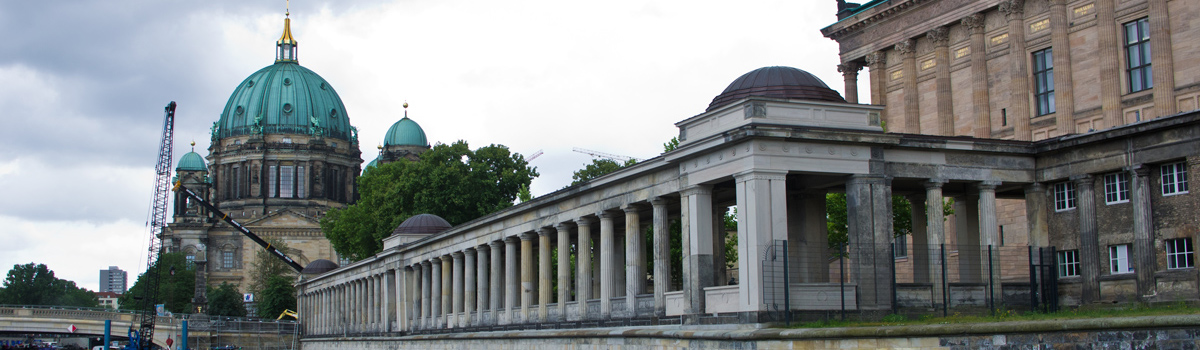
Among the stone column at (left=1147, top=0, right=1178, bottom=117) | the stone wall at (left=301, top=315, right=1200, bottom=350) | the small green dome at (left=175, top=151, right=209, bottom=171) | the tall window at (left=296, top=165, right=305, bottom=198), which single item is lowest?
the stone wall at (left=301, top=315, right=1200, bottom=350)

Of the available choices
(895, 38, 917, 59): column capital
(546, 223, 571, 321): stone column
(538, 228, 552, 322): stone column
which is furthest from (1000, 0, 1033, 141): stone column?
(538, 228, 552, 322): stone column

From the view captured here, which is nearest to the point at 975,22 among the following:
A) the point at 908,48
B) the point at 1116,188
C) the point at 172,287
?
the point at 908,48

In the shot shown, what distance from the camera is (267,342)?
102688 mm

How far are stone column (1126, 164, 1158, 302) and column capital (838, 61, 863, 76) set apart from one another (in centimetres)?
3284

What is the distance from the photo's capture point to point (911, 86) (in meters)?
61.6

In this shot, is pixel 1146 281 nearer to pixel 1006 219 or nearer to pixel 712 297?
pixel 712 297

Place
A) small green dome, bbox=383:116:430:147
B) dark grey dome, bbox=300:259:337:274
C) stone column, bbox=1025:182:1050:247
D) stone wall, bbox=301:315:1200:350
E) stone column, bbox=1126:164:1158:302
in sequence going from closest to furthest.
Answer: stone wall, bbox=301:315:1200:350
stone column, bbox=1126:164:1158:302
stone column, bbox=1025:182:1050:247
dark grey dome, bbox=300:259:337:274
small green dome, bbox=383:116:430:147

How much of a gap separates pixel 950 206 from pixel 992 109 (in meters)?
7.33

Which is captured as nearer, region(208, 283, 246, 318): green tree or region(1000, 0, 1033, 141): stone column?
region(1000, 0, 1033, 141): stone column

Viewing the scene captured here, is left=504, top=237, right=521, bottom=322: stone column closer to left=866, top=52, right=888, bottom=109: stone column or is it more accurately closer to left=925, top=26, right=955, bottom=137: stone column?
left=925, top=26, right=955, bottom=137: stone column

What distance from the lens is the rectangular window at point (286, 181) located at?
168 metres

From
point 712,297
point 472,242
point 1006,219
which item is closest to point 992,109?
point 1006,219

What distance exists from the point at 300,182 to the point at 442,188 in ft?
277

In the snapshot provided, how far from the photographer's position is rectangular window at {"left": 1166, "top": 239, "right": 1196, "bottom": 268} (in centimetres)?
3316
